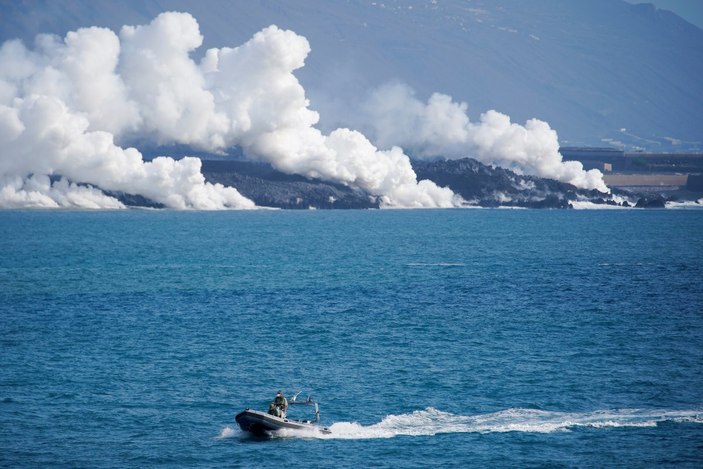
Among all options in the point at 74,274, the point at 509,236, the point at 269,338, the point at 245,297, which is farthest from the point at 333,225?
the point at 269,338

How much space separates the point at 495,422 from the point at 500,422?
223 millimetres

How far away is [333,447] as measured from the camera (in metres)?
50.0

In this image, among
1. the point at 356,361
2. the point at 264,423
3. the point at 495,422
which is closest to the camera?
the point at 264,423

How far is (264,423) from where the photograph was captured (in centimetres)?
5091

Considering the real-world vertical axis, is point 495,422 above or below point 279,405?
below

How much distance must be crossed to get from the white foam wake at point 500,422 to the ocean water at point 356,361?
0.13m

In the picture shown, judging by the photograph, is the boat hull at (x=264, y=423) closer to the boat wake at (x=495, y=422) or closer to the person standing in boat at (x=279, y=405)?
the boat wake at (x=495, y=422)

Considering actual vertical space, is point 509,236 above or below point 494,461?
above

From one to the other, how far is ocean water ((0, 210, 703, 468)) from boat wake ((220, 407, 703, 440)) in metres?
0.13

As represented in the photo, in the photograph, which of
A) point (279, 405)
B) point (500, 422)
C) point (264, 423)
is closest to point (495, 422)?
point (500, 422)

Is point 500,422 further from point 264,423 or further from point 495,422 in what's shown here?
point 264,423

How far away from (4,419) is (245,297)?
137 ft

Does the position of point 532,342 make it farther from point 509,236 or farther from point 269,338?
point 509,236

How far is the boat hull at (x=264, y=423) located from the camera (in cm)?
5059
